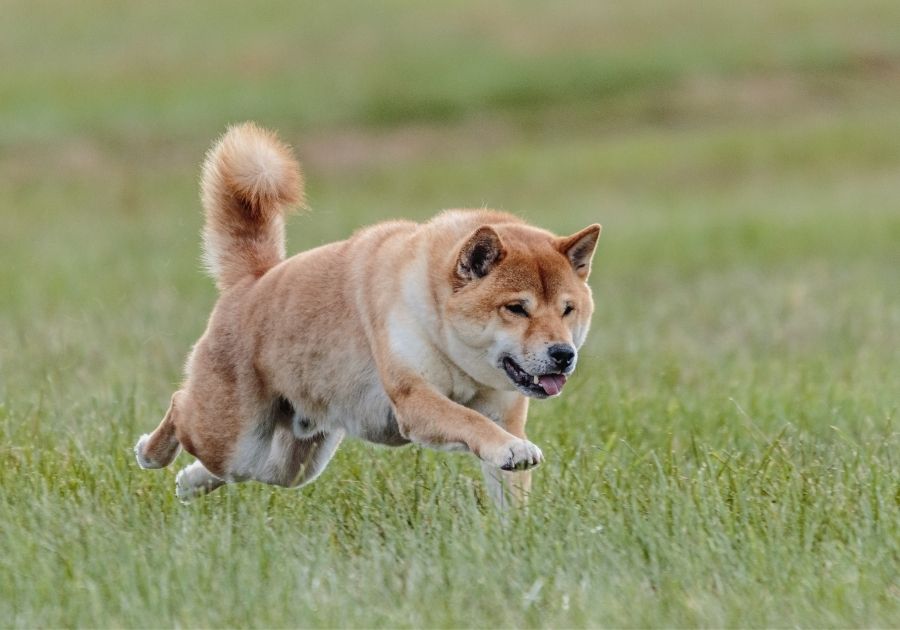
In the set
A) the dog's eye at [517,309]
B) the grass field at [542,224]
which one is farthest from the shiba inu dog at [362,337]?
the grass field at [542,224]

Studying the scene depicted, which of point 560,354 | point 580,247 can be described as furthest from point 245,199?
point 560,354

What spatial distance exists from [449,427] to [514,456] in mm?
289

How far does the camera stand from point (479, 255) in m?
5.22

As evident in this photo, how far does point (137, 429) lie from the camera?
6.80 meters

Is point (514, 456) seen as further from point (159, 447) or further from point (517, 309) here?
point (159, 447)

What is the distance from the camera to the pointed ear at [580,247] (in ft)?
17.8

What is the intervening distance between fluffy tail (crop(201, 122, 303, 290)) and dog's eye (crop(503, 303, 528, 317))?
1.44m

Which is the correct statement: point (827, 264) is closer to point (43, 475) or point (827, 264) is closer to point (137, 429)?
point (137, 429)

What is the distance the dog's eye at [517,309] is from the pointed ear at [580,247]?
0.35 metres

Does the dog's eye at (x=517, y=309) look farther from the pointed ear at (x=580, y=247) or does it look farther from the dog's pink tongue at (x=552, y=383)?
the pointed ear at (x=580, y=247)

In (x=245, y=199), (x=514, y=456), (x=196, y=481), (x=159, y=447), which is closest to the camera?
(x=514, y=456)

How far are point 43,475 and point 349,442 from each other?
145cm

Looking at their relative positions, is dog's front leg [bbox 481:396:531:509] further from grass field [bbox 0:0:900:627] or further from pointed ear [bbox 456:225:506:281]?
pointed ear [bbox 456:225:506:281]

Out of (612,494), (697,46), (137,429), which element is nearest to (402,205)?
(697,46)
